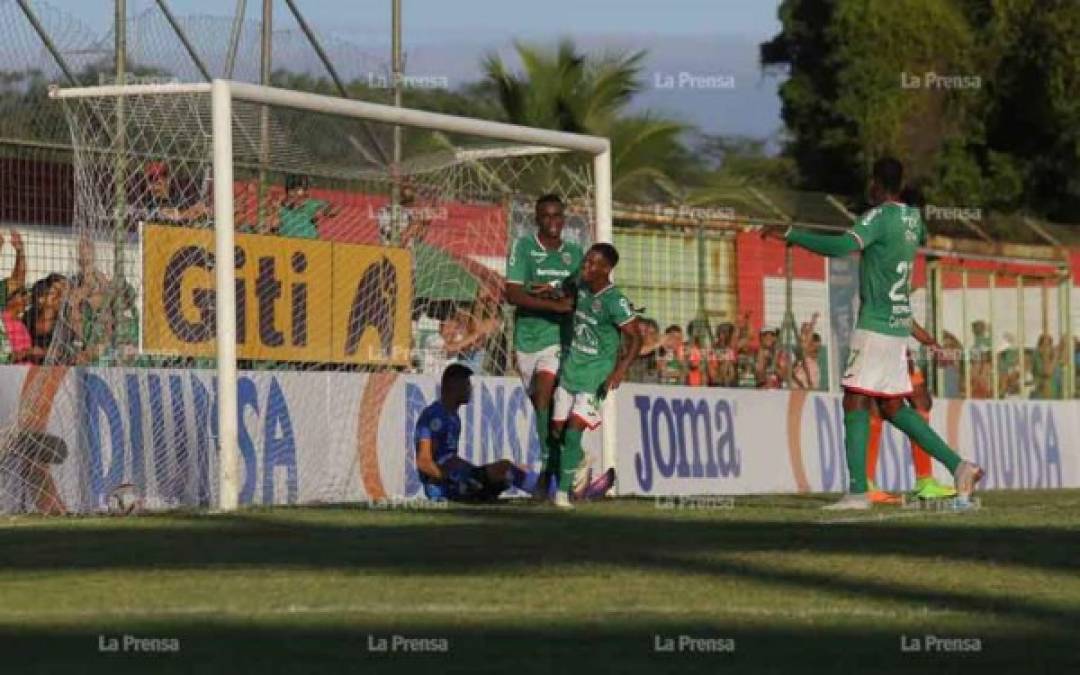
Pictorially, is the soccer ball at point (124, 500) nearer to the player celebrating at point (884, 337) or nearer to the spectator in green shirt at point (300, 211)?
the spectator in green shirt at point (300, 211)

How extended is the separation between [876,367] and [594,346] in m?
2.09

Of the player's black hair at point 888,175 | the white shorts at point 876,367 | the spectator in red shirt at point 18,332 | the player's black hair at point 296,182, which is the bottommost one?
the white shorts at point 876,367

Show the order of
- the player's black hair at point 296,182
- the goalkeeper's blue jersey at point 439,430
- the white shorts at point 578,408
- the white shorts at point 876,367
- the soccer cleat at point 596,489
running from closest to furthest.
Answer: the white shorts at point 876,367, the white shorts at point 578,408, the soccer cleat at point 596,489, the goalkeeper's blue jersey at point 439,430, the player's black hair at point 296,182

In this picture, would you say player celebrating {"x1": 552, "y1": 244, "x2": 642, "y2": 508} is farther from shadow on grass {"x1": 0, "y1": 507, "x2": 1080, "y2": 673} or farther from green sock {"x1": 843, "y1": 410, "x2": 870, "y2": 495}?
green sock {"x1": 843, "y1": 410, "x2": 870, "y2": 495}

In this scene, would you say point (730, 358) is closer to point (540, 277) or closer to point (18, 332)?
point (540, 277)

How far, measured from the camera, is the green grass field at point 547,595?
7.39m

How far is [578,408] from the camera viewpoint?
16984 mm

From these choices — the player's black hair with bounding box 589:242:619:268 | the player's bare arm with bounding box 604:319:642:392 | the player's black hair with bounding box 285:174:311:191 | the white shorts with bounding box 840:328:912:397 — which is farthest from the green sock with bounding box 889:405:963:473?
the player's black hair with bounding box 285:174:311:191

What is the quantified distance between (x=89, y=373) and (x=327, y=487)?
108 inches

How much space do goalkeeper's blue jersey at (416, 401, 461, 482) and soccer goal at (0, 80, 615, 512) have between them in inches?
50.3

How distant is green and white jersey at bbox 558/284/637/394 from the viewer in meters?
17.1

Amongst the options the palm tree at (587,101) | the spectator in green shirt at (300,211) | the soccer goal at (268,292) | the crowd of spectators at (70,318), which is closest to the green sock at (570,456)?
the soccer goal at (268,292)

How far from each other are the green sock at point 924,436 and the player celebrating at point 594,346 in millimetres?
2039

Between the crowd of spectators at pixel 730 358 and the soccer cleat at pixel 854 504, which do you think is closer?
the soccer cleat at pixel 854 504
